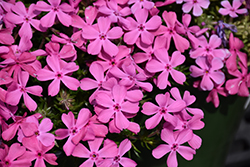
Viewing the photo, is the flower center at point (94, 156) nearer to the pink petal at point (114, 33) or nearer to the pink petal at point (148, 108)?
the pink petal at point (148, 108)

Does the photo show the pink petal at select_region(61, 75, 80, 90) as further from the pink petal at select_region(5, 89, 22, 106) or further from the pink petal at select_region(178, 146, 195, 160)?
the pink petal at select_region(178, 146, 195, 160)

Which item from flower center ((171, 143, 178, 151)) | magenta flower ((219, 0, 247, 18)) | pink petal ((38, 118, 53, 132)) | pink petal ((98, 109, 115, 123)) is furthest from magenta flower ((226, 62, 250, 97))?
pink petal ((38, 118, 53, 132))

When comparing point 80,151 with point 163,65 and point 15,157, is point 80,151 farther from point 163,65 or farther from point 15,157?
point 163,65

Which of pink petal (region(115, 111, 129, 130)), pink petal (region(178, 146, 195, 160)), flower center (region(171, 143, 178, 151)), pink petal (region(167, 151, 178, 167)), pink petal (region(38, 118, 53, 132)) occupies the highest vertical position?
pink petal (region(115, 111, 129, 130))

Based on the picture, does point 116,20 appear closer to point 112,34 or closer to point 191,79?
point 112,34

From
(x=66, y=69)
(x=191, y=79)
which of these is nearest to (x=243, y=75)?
(x=191, y=79)

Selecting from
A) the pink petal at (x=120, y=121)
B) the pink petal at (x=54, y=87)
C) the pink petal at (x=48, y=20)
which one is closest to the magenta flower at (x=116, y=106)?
the pink petal at (x=120, y=121)

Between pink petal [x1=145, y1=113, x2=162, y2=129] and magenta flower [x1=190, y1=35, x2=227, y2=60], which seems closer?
pink petal [x1=145, y1=113, x2=162, y2=129]
